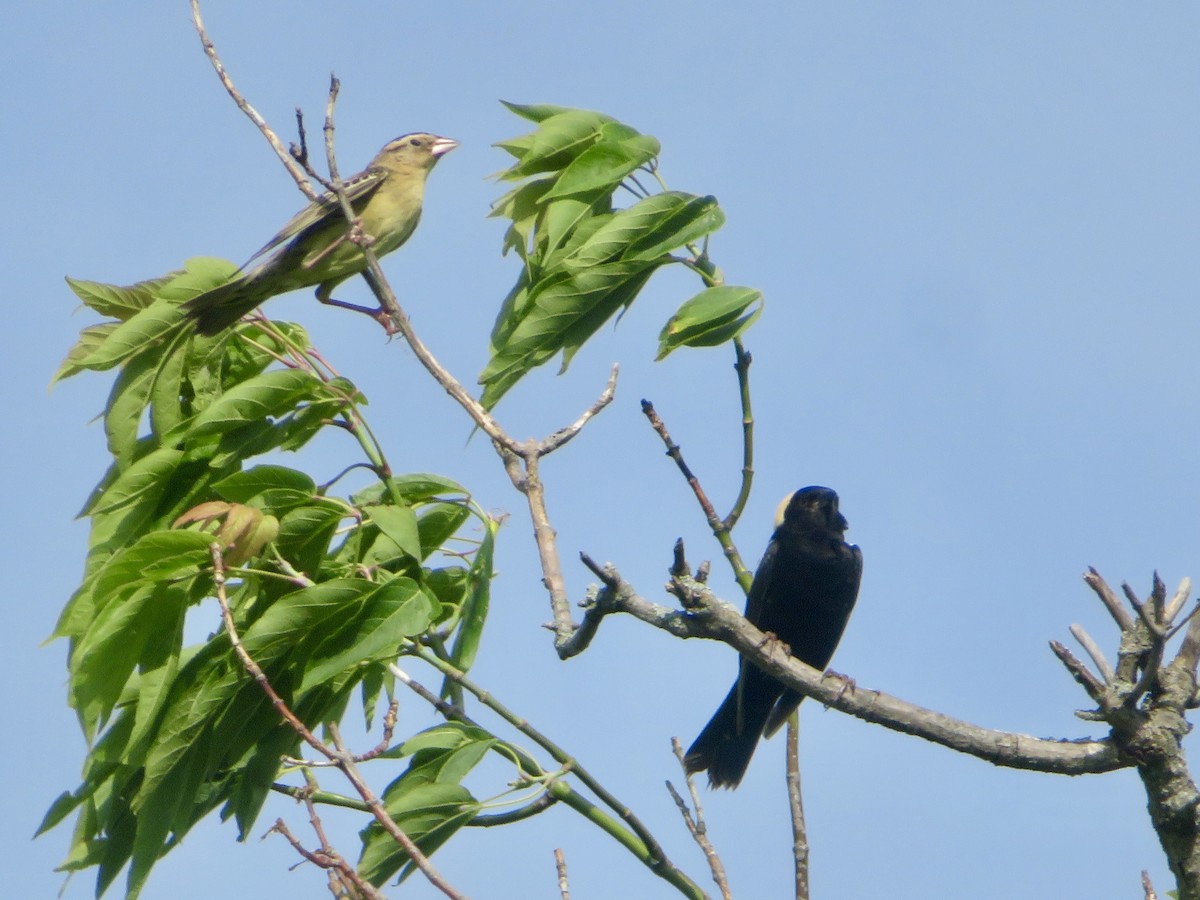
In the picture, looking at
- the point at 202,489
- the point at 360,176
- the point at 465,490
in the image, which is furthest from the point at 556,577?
the point at 360,176

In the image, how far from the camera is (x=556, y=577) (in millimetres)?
3037

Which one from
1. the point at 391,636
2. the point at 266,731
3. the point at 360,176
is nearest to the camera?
the point at 391,636

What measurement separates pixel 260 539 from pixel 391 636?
0.39m

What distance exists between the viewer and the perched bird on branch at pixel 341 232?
4362 millimetres

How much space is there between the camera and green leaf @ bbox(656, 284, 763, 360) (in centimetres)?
316

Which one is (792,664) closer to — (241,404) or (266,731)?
(266,731)

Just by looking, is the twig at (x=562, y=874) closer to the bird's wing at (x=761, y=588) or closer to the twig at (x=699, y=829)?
the twig at (x=699, y=829)

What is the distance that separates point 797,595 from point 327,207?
10.3 ft

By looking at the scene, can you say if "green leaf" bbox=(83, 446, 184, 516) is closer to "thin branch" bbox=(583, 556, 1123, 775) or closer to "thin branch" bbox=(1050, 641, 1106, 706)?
"thin branch" bbox=(583, 556, 1123, 775)

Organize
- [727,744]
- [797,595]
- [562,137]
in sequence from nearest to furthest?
[562,137], [727,744], [797,595]

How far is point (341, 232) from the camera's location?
5859 millimetres

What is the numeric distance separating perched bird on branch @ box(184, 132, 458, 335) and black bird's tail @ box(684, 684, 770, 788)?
2.60 meters

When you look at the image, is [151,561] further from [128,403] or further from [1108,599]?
[1108,599]

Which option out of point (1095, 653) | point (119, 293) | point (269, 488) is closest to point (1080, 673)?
point (1095, 653)
